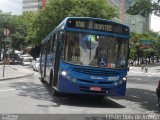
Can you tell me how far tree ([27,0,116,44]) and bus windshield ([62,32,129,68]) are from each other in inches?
1276

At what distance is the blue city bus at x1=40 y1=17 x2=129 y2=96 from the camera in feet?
48.3

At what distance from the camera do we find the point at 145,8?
67.6 feet

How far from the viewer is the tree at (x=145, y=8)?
20148 millimetres

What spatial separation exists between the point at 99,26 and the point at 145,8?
19.9 ft

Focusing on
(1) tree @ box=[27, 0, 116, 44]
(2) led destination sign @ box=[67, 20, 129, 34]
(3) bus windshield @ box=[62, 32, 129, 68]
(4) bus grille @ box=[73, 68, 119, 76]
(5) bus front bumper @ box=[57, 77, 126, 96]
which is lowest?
(5) bus front bumper @ box=[57, 77, 126, 96]

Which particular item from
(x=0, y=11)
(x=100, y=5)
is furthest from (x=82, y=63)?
(x=0, y=11)

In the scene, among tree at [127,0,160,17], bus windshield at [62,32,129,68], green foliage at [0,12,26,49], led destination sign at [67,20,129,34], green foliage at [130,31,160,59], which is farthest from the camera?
green foliage at [130,31,160,59]

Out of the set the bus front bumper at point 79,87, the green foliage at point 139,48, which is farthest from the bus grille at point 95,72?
the green foliage at point 139,48

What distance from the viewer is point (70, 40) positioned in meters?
14.9

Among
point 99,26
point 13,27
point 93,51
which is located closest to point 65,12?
point 13,27

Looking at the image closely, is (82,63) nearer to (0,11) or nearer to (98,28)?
(98,28)

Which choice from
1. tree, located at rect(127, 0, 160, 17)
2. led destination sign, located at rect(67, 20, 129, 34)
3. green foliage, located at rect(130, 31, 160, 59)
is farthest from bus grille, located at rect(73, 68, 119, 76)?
green foliage, located at rect(130, 31, 160, 59)

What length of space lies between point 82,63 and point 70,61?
1.42ft

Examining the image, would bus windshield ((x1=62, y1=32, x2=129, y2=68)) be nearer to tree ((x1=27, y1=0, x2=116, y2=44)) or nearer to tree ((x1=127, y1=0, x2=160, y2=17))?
tree ((x1=127, y1=0, x2=160, y2=17))
